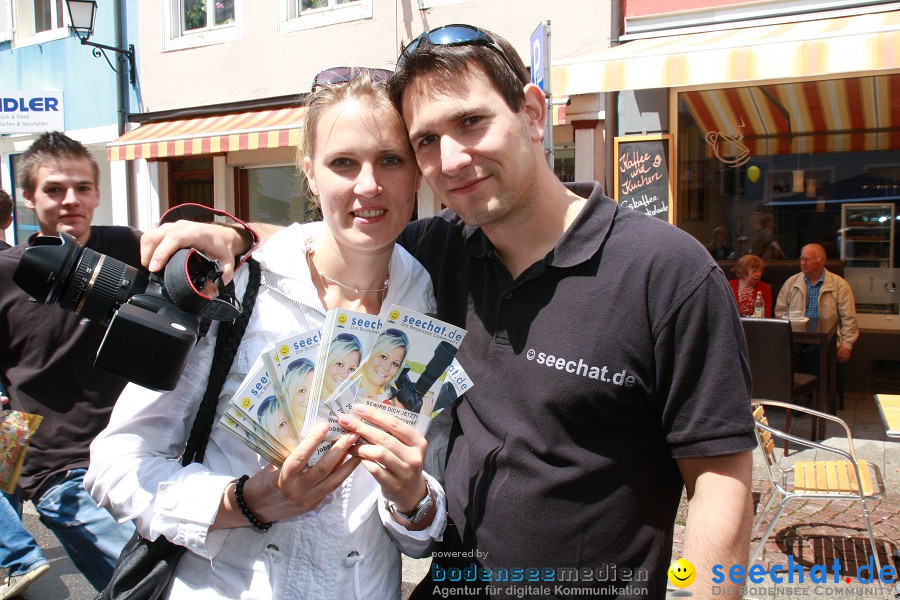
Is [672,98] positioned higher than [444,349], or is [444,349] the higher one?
[672,98]

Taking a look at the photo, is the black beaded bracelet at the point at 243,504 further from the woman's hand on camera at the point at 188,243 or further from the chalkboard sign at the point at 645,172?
the chalkboard sign at the point at 645,172

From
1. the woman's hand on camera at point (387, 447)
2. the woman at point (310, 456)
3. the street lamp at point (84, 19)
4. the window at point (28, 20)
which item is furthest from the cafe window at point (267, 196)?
the woman's hand on camera at point (387, 447)

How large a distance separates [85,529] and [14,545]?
118 centimetres

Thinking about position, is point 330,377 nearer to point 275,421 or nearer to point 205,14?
point 275,421

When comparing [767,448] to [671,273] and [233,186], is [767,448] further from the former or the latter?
[233,186]

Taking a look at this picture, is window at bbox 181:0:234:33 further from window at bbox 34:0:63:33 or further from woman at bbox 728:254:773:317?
woman at bbox 728:254:773:317

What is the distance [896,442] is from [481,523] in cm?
563

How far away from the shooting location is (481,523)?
1605mm

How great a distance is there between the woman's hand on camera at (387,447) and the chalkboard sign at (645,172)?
5.86 m

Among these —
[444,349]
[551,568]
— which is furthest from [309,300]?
[551,568]

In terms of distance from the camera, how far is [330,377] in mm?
1354

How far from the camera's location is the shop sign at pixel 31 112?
32.6ft

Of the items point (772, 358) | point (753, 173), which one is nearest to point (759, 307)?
point (772, 358)

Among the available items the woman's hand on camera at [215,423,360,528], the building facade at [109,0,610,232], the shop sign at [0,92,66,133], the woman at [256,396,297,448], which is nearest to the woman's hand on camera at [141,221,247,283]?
the woman at [256,396,297,448]
